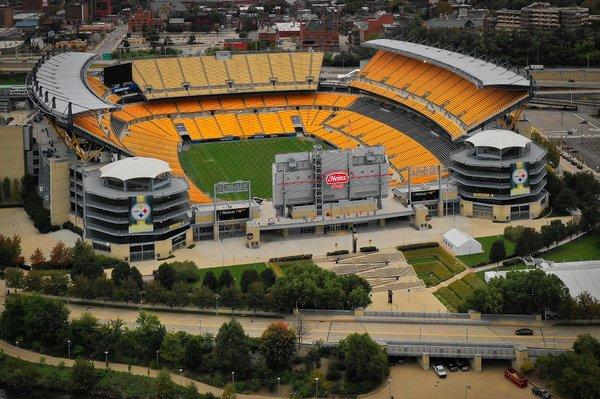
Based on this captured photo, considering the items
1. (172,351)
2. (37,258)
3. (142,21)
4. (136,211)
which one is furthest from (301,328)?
(142,21)

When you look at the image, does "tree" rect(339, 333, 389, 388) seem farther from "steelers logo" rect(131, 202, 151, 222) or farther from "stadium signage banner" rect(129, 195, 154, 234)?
"steelers logo" rect(131, 202, 151, 222)

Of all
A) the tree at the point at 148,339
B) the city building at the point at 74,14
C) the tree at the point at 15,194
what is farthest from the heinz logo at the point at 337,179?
the city building at the point at 74,14

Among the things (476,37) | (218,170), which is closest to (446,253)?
(218,170)

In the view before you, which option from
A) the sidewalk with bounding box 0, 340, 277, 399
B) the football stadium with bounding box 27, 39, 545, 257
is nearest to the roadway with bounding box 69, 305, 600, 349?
the sidewalk with bounding box 0, 340, 277, 399

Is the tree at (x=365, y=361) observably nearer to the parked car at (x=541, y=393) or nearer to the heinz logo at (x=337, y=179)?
the parked car at (x=541, y=393)

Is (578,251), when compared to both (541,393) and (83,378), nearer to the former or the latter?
(541,393)
